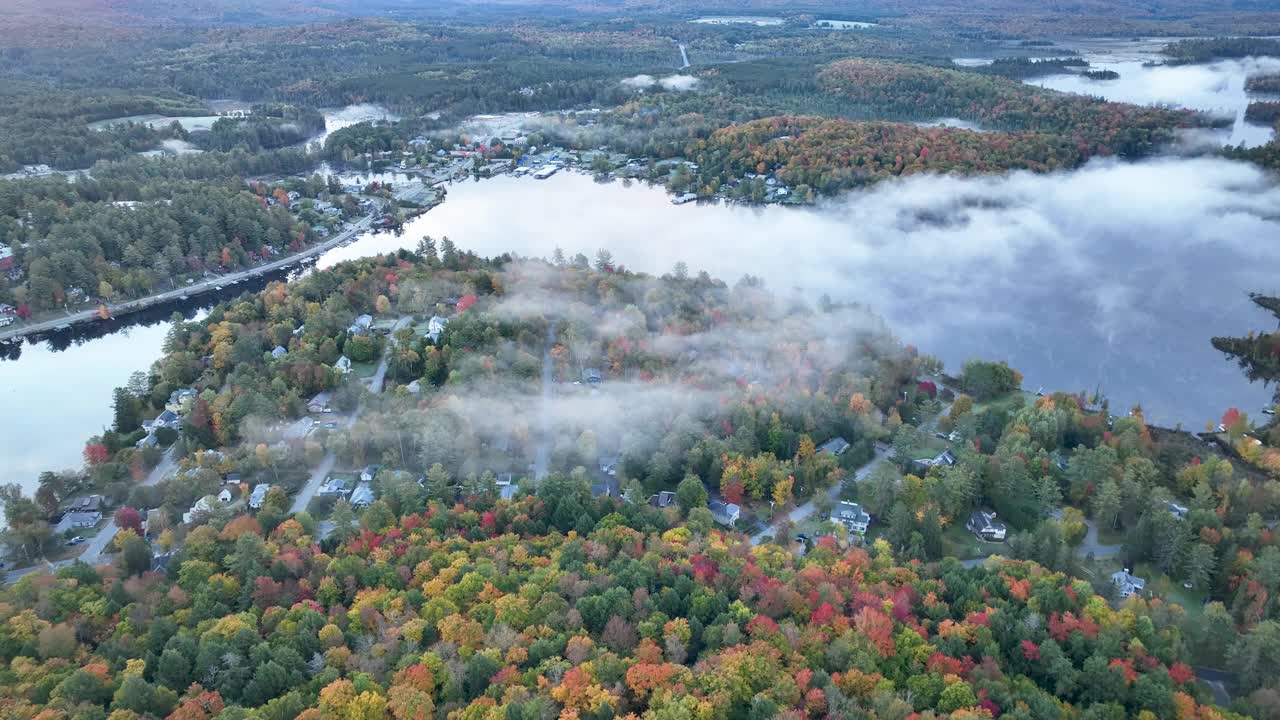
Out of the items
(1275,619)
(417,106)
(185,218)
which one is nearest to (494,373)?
(1275,619)

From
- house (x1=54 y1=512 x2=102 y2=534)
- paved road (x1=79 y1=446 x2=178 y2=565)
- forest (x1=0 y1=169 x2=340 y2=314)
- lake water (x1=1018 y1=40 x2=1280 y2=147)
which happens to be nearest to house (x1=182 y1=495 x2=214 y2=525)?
paved road (x1=79 y1=446 x2=178 y2=565)

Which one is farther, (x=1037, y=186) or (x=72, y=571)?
(x=1037, y=186)

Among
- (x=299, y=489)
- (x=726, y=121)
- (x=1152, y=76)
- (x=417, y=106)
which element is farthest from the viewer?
(x=1152, y=76)

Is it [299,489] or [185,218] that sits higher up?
[185,218]

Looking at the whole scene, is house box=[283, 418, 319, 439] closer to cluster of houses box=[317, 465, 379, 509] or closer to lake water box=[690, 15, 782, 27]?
cluster of houses box=[317, 465, 379, 509]

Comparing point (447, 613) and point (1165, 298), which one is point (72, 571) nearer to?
point (447, 613)

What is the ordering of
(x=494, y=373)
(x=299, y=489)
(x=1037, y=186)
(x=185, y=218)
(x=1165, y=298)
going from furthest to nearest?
(x=1037, y=186) → (x=185, y=218) → (x=1165, y=298) → (x=494, y=373) → (x=299, y=489)
